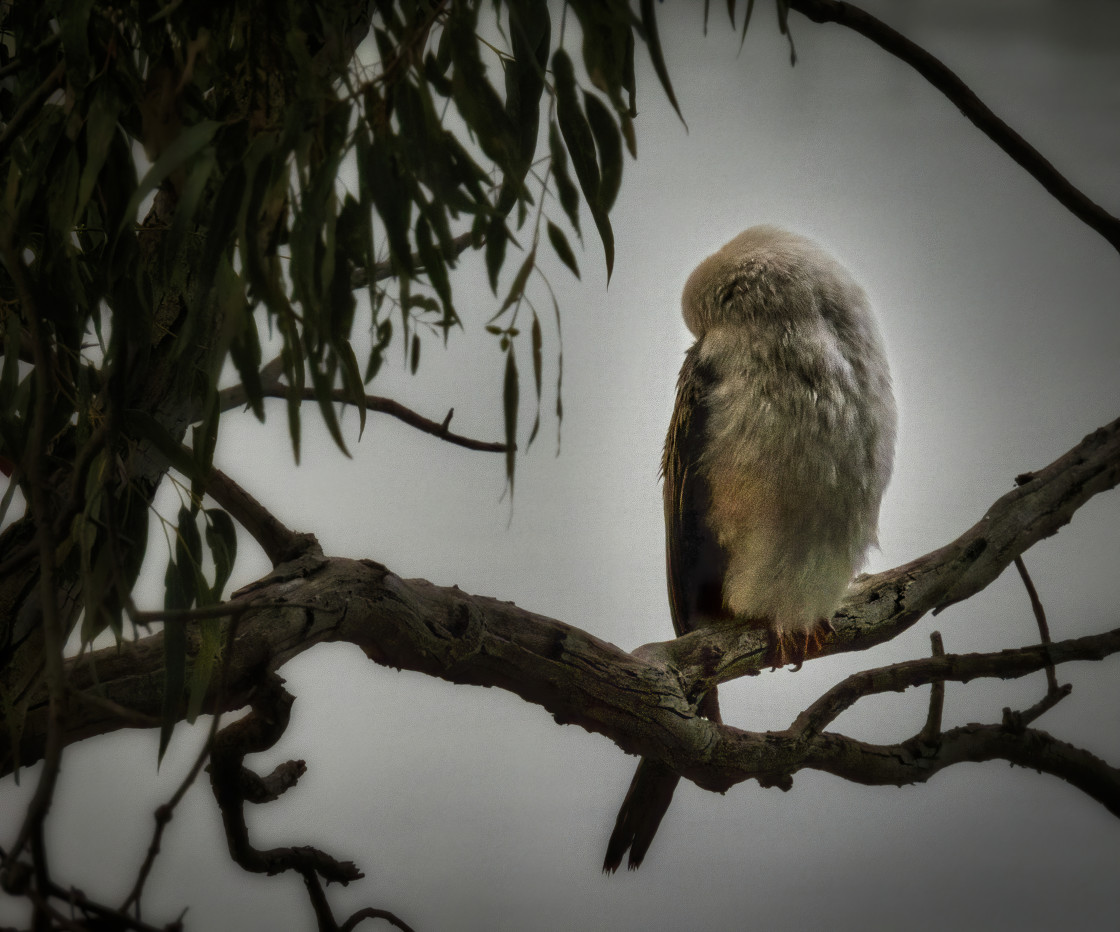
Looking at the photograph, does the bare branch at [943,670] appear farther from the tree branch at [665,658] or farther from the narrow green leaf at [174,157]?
the narrow green leaf at [174,157]

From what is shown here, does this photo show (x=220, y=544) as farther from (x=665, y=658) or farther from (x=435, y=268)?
(x=665, y=658)

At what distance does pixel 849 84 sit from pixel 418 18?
1052mm

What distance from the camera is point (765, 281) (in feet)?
4.20

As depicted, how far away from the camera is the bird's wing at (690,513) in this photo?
1.32 meters

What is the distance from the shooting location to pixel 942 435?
4.99 feet

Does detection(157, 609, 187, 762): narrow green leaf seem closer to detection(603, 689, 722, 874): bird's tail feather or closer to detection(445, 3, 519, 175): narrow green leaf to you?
detection(445, 3, 519, 175): narrow green leaf

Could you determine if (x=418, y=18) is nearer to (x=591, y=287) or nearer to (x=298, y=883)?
(x=591, y=287)

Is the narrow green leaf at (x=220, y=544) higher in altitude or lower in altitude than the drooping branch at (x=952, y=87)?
lower

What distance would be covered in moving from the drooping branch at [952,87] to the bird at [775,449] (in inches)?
10.5

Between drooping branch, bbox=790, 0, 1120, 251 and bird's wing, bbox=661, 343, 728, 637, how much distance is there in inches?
17.8

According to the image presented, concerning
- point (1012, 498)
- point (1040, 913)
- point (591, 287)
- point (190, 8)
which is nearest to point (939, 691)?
point (1012, 498)

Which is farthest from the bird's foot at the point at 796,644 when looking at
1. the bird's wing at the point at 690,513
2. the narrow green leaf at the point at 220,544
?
the narrow green leaf at the point at 220,544

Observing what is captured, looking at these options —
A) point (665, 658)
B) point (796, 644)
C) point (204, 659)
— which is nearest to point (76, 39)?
point (204, 659)

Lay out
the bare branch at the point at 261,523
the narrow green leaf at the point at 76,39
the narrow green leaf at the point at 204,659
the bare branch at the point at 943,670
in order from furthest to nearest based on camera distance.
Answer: the bare branch at the point at 943,670 < the bare branch at the point at 261,523 < the narrow green leaf at the point at 204,659 < the narrow green leaf at the point at 76,39
